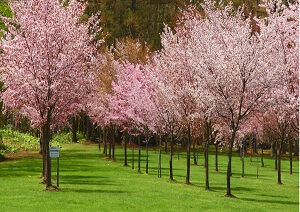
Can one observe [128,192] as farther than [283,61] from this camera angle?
No

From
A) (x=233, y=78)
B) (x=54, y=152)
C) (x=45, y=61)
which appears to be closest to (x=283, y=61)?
(x=233, y=78)

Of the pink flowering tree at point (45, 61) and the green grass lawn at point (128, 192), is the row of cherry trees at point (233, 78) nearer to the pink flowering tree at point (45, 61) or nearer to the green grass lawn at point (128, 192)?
the green grass lawn at point (128, 192)

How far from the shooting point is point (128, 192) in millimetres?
29266

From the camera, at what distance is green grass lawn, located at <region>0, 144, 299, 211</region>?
943 inches

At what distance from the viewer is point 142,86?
1980 inches

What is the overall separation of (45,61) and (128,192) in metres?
8.84

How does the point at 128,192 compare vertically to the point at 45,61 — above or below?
below

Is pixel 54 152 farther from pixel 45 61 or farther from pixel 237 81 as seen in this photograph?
pixel 237 81

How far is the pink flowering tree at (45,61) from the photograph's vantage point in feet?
93.6

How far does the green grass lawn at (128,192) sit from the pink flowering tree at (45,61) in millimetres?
3229

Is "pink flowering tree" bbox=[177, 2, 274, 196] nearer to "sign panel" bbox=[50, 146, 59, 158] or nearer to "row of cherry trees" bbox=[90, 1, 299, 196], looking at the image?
"row of cherry trees" bbox=[90, 1, 299, 196]

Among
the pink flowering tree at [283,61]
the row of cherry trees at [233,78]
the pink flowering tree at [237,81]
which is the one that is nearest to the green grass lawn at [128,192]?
the row of cherry trees at [233,78]

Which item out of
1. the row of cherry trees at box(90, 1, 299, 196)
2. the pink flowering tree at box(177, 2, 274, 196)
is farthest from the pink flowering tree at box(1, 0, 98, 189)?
the pink flowering tree at box(177, 2, 274, 196)

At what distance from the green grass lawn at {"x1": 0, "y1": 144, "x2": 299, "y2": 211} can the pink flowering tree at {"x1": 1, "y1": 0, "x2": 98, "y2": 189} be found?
3.23 metres
